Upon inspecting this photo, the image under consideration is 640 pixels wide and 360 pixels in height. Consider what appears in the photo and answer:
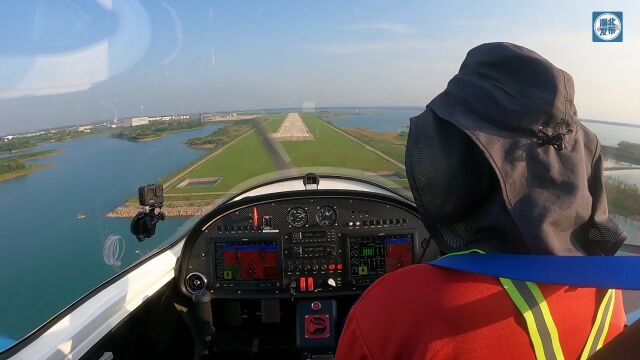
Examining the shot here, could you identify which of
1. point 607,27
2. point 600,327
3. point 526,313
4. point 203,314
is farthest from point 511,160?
point 203,314

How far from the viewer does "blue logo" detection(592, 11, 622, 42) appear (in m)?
1.80

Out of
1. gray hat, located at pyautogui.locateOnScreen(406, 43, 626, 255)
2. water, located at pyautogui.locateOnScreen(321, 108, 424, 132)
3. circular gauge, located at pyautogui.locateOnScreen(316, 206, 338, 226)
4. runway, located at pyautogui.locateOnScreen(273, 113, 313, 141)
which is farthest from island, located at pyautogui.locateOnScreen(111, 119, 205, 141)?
A: gray hat, located at pyautogui.locateOnScreen(406, 43, 626, 255)

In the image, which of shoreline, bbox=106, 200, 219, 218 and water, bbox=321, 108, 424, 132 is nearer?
shoreline, bbox=106, 200, 219, 218

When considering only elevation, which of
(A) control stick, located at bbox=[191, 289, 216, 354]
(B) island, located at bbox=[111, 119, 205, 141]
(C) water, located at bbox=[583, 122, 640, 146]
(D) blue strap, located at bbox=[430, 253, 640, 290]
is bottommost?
(A) control stick, located at bbox=[191, 289, 216, 354]

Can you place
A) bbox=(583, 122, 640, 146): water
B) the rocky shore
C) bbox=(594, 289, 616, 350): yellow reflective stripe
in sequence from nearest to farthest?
bbox=(594, 289, 616, 350): yellow reflective stripe, bbox=(583, 122, 640, 146): water, the rocky shore

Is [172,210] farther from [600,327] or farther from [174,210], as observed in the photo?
[600,327]

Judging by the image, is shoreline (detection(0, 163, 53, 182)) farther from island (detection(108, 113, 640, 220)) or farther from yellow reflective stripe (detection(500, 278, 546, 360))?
yellow reflective stripe (detection(500, 278, 546, 360))

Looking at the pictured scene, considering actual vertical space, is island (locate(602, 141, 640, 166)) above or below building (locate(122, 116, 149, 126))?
below

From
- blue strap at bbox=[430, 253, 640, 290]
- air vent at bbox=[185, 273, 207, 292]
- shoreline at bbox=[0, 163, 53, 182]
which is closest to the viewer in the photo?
blue strap at bbox=[430, 253, 640, 290]

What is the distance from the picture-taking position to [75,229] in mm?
1836

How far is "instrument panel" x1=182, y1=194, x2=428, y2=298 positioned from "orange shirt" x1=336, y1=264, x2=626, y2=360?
2279 millimetres

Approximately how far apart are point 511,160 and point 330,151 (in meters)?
2.12

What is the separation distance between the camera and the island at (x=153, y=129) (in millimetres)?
2139

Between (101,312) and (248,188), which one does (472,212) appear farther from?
(248,188)
